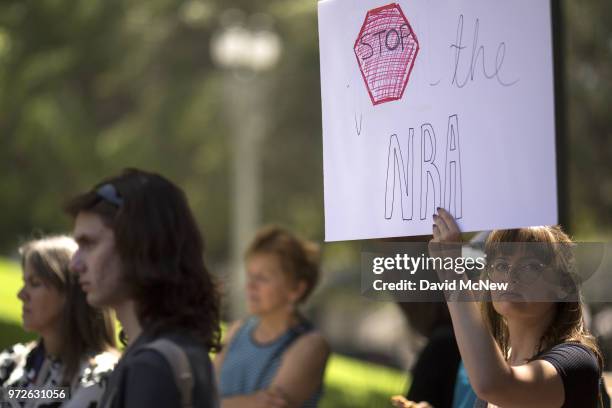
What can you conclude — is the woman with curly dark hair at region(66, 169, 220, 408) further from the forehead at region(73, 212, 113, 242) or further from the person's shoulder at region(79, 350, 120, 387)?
the person's shoulder at region(79, 350, 120, 387)

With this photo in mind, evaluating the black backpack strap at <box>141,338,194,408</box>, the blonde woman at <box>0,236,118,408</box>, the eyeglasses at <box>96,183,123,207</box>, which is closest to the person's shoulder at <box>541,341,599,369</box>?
the black backpack strap at <box>141,338,194,408</box>

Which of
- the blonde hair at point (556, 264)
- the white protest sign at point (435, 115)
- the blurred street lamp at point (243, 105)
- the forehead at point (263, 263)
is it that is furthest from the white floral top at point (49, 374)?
the blurred street lamp at point (243, 105)

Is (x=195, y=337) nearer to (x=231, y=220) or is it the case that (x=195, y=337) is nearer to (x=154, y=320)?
(x=154, y=320)

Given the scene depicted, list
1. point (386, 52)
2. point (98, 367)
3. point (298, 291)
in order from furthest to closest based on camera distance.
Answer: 1. point (298, 291)
2. point (98, 367)
3. point (386, 52)

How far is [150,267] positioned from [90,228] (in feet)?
0.61

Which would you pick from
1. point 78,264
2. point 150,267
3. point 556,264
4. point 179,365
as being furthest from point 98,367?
point 556,264

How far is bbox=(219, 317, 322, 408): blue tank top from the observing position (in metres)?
3.87

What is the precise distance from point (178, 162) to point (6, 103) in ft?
33.1

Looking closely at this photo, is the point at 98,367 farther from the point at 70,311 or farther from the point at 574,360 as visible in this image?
the point at 574,360

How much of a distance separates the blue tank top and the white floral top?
1044 mm

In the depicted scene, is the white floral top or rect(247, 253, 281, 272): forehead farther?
rect(247, 253, 281, 272): forehead

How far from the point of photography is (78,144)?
13242 mm

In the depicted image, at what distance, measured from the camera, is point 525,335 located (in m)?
2.38

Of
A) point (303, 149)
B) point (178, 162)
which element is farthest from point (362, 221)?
point (303, 149)
